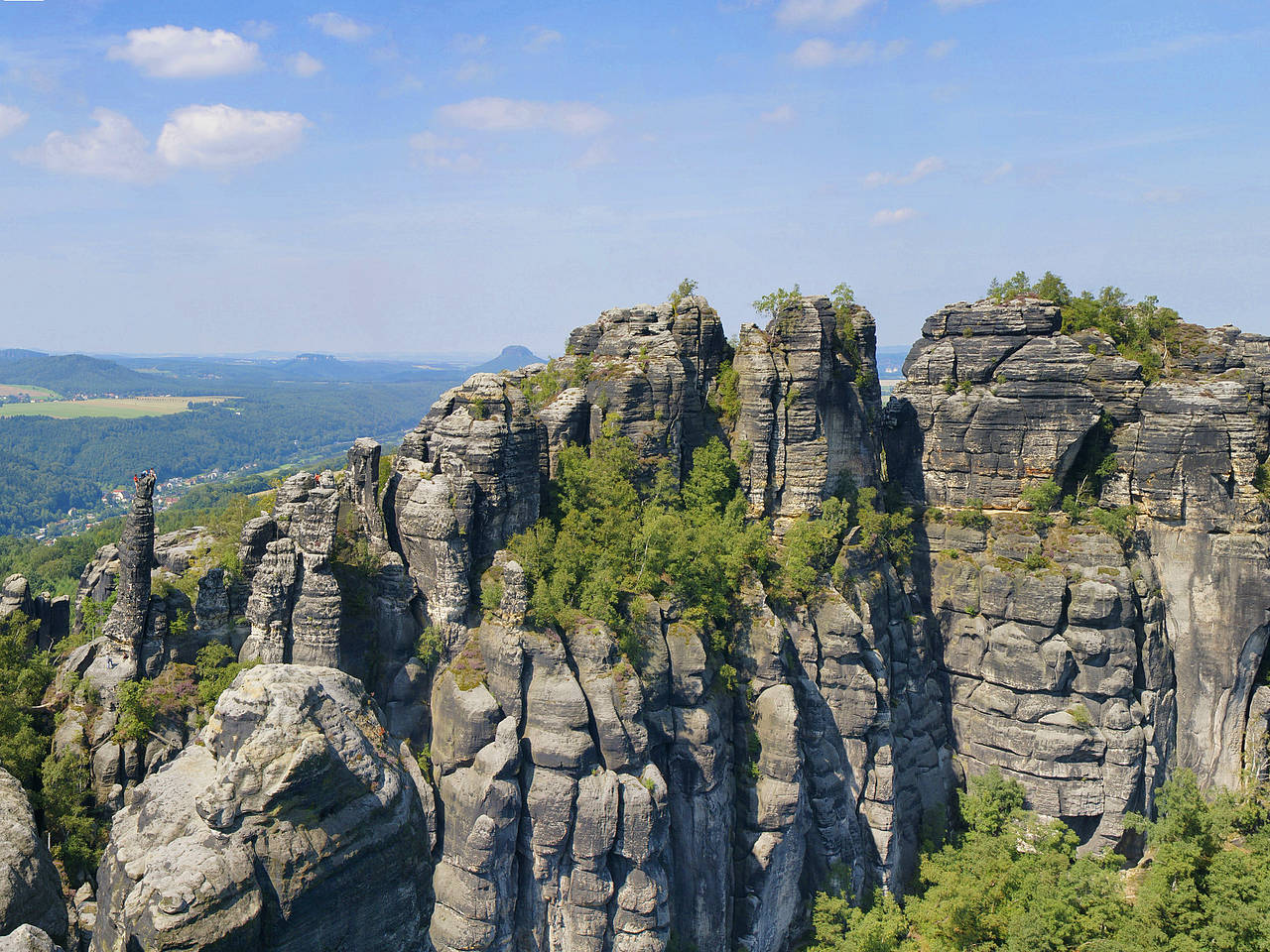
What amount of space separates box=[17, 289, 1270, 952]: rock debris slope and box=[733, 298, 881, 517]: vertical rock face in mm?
164

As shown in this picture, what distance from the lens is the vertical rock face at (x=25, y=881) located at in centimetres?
1240

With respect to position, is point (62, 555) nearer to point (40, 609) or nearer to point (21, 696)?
point (40, 609)

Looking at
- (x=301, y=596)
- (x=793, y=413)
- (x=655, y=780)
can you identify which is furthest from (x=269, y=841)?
(x=793, y=413)

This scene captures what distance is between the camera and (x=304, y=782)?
10.7 m

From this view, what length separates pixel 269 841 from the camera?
1072 centimetres

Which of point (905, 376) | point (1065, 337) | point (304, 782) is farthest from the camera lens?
point (905, 376)

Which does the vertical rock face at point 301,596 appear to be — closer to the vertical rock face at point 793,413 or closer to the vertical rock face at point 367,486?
the vertical rock face at point 367,486

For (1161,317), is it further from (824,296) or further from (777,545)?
(777,545)

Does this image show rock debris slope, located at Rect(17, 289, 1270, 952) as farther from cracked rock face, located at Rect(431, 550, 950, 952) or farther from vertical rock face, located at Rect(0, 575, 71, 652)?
vertical rock face, located at Rect(0, 575, 71, 652)

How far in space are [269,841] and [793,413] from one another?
35.0m

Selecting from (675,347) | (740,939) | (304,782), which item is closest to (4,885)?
(304,782)

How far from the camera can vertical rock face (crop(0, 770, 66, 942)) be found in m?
12.4

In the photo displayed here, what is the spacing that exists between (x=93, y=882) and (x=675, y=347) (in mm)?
31660

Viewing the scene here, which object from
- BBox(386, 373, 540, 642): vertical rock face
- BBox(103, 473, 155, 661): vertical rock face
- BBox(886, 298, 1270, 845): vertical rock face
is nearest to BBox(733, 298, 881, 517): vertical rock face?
BBox(886, 298, 1270, 845): vertical rock face
